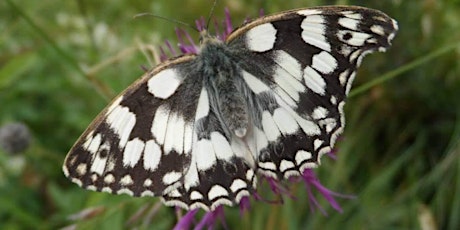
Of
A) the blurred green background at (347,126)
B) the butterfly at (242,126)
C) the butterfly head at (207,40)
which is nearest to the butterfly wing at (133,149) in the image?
the butterfly at (242,126)

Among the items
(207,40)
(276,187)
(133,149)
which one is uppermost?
(207,40)

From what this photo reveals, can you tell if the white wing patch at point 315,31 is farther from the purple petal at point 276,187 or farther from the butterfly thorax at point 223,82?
the purple petal at point 276,187

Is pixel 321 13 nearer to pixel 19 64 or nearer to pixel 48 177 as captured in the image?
pixel 19 64

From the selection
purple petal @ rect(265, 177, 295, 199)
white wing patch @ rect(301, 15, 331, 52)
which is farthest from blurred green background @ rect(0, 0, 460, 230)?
white wing patch @ rect(301, 15, 331, 52)

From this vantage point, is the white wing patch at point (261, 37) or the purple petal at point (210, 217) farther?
the purple petal at point (210, 217)

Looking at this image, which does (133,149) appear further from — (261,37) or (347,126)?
(347,126)

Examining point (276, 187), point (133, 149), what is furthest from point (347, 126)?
point (133, 149)
